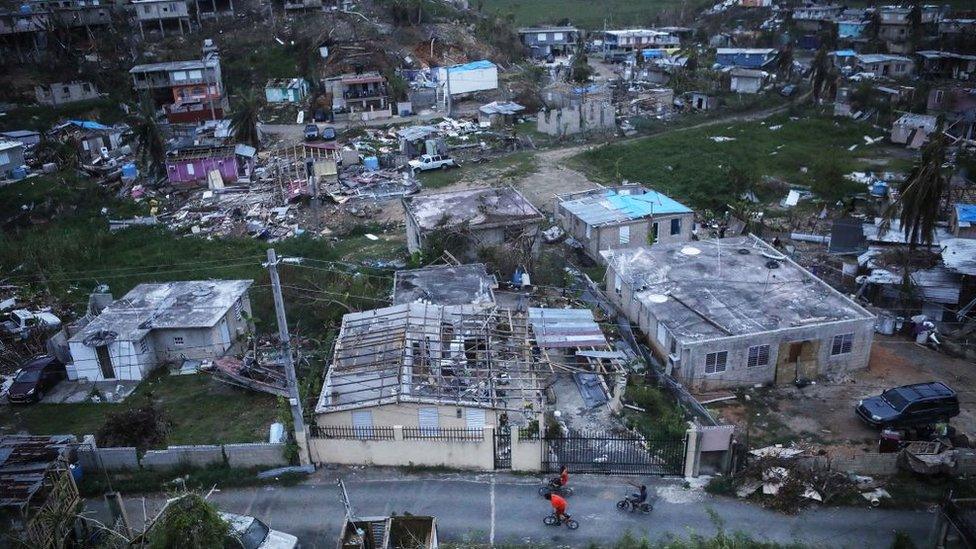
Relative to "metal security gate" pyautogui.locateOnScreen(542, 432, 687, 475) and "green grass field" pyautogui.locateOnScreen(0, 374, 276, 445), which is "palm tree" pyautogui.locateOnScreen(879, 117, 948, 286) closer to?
"metal security gate" pyautogui.locateOnScreen(542, 432, 687, 475)

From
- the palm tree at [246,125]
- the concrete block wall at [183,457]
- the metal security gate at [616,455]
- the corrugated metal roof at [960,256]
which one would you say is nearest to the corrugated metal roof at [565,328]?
the metal security gate at [616,455]

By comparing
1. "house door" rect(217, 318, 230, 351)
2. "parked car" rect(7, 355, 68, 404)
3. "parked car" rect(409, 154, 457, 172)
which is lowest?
"parked car" rect(7, 355, 68, 404)

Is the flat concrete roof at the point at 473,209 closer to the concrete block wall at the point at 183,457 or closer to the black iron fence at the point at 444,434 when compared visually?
the black iron fence at the point at 444,434

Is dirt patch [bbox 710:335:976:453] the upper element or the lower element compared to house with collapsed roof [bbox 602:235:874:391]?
lower

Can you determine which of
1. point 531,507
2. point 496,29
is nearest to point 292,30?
point 496,29

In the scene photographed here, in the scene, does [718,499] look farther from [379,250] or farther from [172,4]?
[172,4]

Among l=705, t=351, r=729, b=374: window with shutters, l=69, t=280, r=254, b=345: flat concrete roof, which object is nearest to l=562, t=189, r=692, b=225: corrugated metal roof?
l=705, t=351, r=729, b=374: window with shutters

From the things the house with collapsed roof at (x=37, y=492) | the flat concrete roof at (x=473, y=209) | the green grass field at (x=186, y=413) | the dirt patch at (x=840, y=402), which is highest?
the flat concrete roof at (x=473, y=209)
